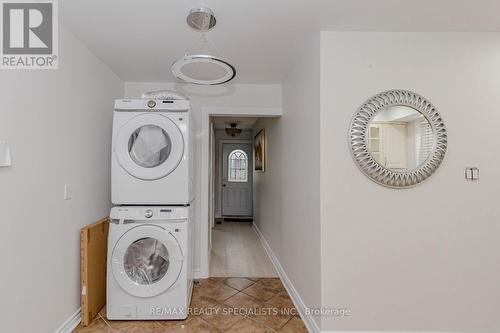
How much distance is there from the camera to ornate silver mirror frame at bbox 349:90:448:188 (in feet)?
6.28

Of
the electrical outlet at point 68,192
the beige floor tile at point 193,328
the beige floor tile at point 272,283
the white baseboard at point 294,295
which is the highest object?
the electrical outlet at point 68,192

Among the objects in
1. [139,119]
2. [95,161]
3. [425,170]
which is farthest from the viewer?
[95,161]

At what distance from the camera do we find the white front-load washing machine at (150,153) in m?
2.32

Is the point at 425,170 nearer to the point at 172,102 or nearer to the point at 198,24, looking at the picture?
the point at 198,24

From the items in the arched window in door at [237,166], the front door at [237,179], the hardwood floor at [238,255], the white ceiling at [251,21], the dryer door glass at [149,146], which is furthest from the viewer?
the arched window in door at [237,166]

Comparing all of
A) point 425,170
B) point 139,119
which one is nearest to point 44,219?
point 139,119

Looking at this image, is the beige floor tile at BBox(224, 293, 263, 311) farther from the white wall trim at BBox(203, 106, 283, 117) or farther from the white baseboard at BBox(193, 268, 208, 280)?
the white wall trim at BBox(203, 106, 283, 117)

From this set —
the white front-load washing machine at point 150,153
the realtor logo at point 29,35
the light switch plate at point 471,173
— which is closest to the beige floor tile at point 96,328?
the white front-load washing machine at point 150,153

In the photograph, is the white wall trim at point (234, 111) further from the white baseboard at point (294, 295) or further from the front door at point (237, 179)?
the front door at point (237, 179)

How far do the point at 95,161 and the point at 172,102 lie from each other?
91 cm

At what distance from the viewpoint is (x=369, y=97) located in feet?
6.41

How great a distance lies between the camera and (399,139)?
1.92 meters

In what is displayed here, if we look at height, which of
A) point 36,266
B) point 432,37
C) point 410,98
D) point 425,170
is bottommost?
point 36,266

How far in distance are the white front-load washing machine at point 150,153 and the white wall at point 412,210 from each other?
3.87 ft
